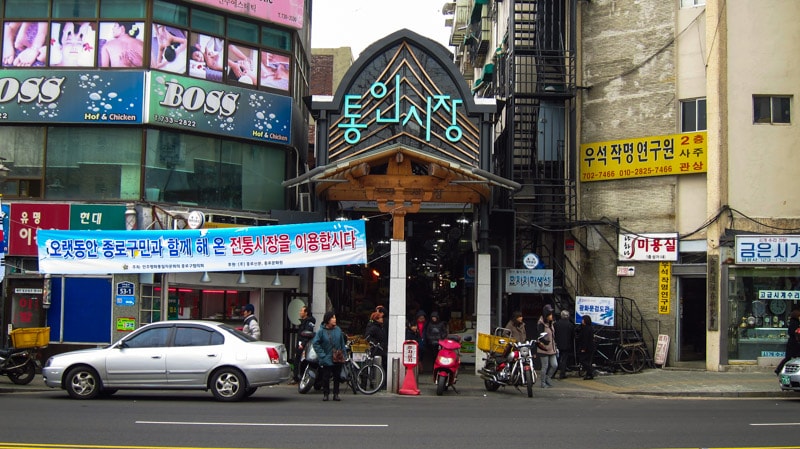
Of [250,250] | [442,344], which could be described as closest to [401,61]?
[250,250]

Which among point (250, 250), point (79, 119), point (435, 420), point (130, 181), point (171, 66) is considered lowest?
point (435, 420)

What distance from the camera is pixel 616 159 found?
25203 millimetres

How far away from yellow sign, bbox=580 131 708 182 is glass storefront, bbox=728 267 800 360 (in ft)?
10.7

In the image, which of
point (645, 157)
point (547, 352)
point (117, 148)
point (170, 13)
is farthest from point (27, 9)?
point (645, 157)

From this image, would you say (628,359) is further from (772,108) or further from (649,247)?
(772,108)

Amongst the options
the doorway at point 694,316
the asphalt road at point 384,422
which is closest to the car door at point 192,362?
the asphalt road at point 384,422

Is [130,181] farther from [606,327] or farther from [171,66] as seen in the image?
[606,327]

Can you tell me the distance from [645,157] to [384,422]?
48.5ft

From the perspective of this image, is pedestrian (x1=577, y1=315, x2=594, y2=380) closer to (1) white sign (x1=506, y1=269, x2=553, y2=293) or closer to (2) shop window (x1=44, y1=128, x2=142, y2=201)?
(1) white sign (x1=506, y1=269, x2=553, y2=293)

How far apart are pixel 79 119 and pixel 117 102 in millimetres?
1044

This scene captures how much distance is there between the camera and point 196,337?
1575cm

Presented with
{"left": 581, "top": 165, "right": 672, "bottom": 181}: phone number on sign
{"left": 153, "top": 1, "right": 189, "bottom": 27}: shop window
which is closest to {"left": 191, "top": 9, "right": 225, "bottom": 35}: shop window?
{"left": 153, "top": 1, "right": 189, "bottom": 27}: shop window

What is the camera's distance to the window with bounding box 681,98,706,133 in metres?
23.7

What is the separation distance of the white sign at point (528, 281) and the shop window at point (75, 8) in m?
13.3
